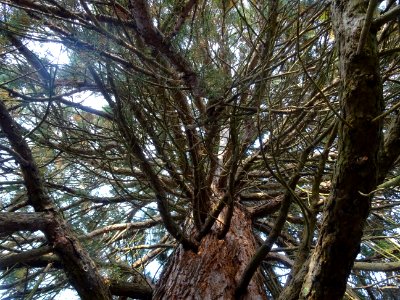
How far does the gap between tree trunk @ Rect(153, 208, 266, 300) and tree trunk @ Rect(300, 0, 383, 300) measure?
33.4 inches

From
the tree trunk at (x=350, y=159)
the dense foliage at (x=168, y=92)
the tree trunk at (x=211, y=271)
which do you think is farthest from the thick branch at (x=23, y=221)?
the tree trunk at (x=350, y=159)

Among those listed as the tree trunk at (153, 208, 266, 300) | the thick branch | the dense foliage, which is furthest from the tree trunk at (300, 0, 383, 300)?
the thick branch

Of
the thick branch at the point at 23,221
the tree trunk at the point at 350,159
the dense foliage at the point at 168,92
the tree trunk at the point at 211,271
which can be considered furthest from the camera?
the tree trunk at the point at 211,271

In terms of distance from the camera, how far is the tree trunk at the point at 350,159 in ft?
2.67

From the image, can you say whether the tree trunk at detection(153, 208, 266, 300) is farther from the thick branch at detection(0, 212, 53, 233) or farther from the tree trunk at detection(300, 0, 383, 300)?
the tree trunk at detection(300, 0, 383, 300)

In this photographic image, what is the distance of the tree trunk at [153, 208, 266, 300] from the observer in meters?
1.74

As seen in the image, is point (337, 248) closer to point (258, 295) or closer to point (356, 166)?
point (356, 166)

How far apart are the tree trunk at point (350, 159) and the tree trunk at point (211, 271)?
2.78 feet

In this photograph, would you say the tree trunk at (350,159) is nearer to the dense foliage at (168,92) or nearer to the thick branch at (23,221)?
the dense foliage at (168,92)

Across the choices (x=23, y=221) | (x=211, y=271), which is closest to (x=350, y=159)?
(x=23, y=221)

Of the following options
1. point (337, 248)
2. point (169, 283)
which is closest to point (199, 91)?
point (169, 283)

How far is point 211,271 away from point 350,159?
1.22 meters

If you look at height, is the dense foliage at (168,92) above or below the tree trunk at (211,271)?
above

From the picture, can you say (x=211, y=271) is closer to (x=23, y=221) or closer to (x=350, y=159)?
(x=23, y=221)
